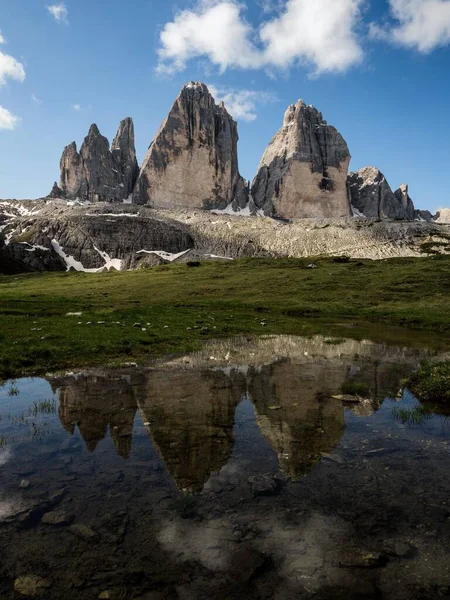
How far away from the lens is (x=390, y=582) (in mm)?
5492

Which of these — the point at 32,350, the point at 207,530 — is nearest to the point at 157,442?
the point at 207,530

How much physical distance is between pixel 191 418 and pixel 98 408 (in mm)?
3589

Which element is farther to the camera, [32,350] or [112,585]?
[32,350]

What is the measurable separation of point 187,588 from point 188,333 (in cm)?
2564

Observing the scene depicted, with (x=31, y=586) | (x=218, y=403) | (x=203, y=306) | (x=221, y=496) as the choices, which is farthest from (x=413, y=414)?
(x=203, y=306)

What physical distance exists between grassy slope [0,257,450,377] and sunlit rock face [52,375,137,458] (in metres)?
4.28

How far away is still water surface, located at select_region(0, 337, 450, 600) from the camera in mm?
5590

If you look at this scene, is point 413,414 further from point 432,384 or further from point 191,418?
point 191,418

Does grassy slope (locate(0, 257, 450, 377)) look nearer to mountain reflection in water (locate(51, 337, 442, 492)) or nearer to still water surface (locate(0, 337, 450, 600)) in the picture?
mountain reflection in water (locate(51, 337, 442, 492))

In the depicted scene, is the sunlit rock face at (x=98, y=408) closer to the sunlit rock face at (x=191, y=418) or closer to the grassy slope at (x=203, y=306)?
the sunlit rock face at (x=191, y=418)

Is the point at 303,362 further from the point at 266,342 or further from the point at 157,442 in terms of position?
the point at 157,442

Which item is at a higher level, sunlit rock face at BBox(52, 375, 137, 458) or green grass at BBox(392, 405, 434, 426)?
green grass at BBox(392, 405, 434, 426)

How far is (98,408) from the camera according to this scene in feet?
43.1

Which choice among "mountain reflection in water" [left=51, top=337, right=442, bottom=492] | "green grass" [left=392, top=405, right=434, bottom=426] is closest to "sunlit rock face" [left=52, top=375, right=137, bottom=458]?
"mountain reflection in water" [left=51, top=337, right=442, bottom=492]
